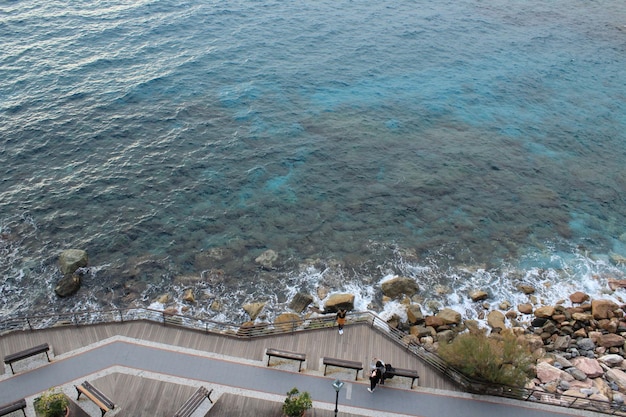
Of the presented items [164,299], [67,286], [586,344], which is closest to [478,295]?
[586,344]

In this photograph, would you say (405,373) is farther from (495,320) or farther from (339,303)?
(495,320)

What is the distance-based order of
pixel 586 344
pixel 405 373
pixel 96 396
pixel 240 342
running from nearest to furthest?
pixel 96 396, pixel 405 373, pixel 240 342, pixel 586 344

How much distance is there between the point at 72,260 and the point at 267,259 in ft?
46.7

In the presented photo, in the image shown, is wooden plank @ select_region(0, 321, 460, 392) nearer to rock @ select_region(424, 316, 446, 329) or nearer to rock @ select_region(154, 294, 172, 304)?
rock @ select_region(154, 294, 172, 304)

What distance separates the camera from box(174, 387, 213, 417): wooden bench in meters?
19.7

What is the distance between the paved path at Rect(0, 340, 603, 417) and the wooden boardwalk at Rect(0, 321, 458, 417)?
544mm

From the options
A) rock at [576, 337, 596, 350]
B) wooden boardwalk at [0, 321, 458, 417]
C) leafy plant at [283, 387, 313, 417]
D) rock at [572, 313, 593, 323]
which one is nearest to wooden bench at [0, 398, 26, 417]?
wooden boardwalk at [0, 321, 458, 417]

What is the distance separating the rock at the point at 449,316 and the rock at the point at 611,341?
8.91m

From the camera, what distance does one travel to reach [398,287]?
105 ft

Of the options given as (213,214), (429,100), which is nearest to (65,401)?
(213,214)

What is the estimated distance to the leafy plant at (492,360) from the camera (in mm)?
21062

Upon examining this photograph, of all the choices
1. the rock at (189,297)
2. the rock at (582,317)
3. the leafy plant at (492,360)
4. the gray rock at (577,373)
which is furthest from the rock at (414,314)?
the rock at (189,297)

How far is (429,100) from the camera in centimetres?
5478

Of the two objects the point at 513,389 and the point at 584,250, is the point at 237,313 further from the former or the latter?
the point at 584,250
